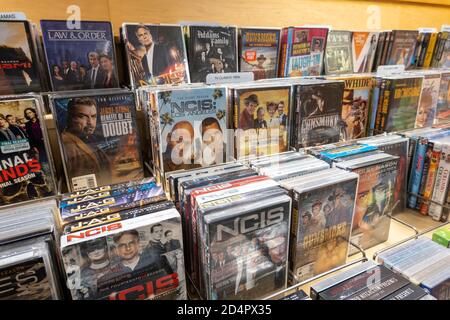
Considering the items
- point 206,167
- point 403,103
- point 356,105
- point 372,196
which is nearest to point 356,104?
point 356,105

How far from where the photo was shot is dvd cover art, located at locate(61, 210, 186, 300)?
0.68 metres

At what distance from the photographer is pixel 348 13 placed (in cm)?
210

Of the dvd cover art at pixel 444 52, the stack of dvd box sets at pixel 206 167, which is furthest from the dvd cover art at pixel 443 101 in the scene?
the dvd cover art at pixel 444 52

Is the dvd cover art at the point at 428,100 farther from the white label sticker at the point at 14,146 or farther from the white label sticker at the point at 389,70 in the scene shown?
the white label sticker at the point at 14,146

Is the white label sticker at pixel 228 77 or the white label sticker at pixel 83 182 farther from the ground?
the white label sticker at pixel 228 77

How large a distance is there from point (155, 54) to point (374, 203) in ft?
3.58

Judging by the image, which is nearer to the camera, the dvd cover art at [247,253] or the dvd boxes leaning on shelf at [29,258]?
the dvd boxes leaning on shelf at [29,258]

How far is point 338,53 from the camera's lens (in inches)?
67.9

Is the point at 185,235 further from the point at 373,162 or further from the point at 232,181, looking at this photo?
the point at 373,162

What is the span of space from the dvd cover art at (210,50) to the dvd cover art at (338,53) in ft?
1.98

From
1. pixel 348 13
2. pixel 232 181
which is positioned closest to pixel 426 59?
pixel 348 13

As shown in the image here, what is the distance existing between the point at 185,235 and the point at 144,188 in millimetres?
190

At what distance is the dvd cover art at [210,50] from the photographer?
1365mm
